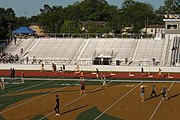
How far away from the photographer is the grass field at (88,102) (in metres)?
24.7

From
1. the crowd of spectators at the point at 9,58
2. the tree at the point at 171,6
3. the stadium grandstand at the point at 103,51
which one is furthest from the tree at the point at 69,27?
the crowd of spectators at the point at 9,58

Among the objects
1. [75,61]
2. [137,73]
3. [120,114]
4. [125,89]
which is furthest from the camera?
[75,61]

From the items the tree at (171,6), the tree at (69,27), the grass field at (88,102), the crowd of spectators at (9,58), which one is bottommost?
the grass field at (88,102)

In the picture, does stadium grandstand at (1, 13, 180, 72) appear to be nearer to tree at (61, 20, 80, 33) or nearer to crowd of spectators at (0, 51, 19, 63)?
crowd of spectators at (0, 51, 19, 63)

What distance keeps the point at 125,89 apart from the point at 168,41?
24581 millimetres

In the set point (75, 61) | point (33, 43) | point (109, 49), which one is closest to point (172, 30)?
point (109, 49)

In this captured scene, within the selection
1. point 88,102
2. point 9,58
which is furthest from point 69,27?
point 88,102

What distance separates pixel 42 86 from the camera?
37281mm

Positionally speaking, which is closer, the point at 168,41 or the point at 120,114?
the point at 120,114

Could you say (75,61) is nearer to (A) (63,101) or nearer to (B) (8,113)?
(A) (63,101)

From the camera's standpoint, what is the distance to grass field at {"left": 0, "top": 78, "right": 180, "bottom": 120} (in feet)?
80.9

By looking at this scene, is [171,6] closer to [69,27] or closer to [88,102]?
[69,27]

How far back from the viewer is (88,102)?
28.9 meters

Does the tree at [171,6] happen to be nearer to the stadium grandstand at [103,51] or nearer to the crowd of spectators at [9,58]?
the stadium grandstand at [103,51]
